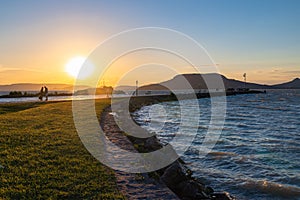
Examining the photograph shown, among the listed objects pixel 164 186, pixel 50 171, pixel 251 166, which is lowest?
pixel 251 166

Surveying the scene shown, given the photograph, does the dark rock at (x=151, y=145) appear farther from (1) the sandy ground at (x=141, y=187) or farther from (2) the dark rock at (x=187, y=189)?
(2) the dark rock at (x=187, y=189)

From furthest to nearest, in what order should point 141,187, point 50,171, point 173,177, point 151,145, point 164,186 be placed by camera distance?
point 151,145 → point 173,177 → point 164,186 → point 50,171 → point 141,187

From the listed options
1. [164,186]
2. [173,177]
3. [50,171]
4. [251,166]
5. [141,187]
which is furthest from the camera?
[251,166]

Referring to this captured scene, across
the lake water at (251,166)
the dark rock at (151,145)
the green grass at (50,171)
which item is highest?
the green grass at (50,171)

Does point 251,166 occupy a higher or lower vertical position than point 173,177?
lower

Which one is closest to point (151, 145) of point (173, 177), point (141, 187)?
point (173, 177)

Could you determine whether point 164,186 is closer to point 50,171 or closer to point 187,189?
point 187,189

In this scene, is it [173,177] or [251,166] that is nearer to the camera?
[173,177]

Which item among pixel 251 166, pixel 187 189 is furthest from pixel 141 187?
pixel 251 166

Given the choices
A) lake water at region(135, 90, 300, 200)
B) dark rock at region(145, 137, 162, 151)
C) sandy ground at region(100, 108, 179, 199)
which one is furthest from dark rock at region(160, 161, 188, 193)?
dark rock at region(145, 137, 162, 151)

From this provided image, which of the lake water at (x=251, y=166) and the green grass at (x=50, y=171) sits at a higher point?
the green grass at (x=50, y=171)

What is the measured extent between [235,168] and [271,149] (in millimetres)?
5094

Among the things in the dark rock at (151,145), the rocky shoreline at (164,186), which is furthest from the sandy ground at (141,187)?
the dark rock at (151,145)

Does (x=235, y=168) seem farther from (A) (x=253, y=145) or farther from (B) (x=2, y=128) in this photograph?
(B) (x=2, y=128)
